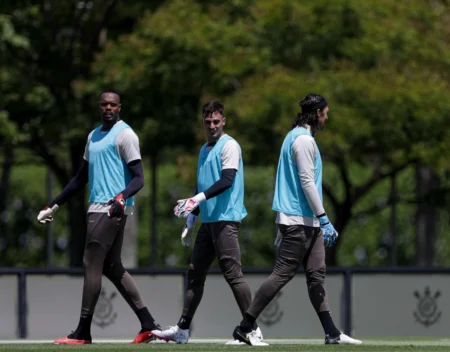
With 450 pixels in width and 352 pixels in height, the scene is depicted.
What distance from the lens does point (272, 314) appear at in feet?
50.4

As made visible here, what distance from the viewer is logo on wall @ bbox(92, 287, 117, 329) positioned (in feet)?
49.4

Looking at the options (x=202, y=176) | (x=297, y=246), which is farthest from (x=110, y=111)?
(x=297, y=246)

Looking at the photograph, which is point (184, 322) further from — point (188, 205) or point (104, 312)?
point (104, 312)

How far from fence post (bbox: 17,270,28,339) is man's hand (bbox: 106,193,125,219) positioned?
17.5 feet

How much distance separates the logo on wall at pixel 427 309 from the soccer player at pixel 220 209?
556 cm

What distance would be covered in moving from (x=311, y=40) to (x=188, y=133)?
116 inches

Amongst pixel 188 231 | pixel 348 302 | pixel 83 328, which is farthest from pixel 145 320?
pixel 348 302

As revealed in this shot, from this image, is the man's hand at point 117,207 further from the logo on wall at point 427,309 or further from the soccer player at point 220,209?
the logo on wall at point 427,309

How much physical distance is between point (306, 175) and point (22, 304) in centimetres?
629

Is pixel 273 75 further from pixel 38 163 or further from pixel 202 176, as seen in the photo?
pixel 202 176

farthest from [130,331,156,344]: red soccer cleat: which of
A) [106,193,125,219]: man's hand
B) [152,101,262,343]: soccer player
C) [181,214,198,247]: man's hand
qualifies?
[106,193,125,219]: man's hand

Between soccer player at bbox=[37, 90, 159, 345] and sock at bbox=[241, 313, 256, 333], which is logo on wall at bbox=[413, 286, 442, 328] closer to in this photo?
sock at bbox=[241, 313, 256, 333]

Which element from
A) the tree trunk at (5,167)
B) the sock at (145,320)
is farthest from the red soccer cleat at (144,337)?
the tree trunk at (5,167)

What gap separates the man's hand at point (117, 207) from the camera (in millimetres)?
10133
